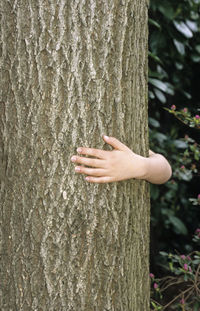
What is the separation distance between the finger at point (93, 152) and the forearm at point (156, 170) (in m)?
0.22

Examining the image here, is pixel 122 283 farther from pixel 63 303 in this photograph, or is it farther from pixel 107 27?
pixel 107 27

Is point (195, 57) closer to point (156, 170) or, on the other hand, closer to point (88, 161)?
point (156, 170)

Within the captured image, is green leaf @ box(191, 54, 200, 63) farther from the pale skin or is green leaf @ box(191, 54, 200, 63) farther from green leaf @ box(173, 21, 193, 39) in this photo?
the pale skin

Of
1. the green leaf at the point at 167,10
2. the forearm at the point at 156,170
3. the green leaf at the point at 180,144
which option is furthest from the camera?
the green leaf at the point at 180,144

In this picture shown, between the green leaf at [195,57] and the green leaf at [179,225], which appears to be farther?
the green leaf at [195,57]

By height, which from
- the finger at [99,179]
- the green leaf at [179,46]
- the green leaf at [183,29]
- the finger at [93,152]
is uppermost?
the green leaf at [183,29]

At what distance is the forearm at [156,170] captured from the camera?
5.74 ft

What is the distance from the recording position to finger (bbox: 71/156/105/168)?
1545mm

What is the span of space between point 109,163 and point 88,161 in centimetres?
8

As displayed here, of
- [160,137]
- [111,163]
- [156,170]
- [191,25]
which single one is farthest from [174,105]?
[111,163]

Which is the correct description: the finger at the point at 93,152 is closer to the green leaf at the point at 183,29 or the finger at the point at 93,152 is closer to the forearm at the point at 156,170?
the forearm at the point at 156,170

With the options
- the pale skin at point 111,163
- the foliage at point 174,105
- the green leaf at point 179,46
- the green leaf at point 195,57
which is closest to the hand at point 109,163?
the pale skin at point 111,163

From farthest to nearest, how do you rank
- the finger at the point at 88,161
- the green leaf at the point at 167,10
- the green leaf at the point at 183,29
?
the green leaf at the point at 183,29
the green leaf at the point at 167,10
the finger at the point at 88,161

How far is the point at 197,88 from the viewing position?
14.6ft
